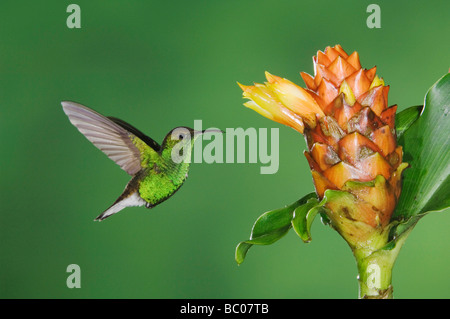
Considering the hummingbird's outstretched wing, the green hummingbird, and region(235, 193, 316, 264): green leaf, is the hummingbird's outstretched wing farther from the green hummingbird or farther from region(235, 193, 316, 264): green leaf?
region(235, 193, 316, 264): green leaf

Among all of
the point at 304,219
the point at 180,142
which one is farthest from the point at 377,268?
the point at 180,142

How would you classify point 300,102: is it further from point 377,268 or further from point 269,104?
point 377,268

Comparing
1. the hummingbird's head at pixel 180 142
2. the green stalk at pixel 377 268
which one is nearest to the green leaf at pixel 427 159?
the green stalk at pixel 377 268

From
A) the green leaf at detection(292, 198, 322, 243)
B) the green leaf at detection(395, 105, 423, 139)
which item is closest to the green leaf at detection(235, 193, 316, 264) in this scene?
the green leaf at detection(292, 198, 322, 243)

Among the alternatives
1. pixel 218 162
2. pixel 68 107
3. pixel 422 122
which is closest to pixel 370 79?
pixel 422 122

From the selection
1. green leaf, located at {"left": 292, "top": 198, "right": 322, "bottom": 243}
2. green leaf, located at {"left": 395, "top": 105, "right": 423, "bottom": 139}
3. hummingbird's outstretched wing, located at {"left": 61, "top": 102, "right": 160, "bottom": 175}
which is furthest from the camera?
hummingbird's outstretched wing, located at {"left": 61, "top": 102, "right": 160, "bottom": 175}
